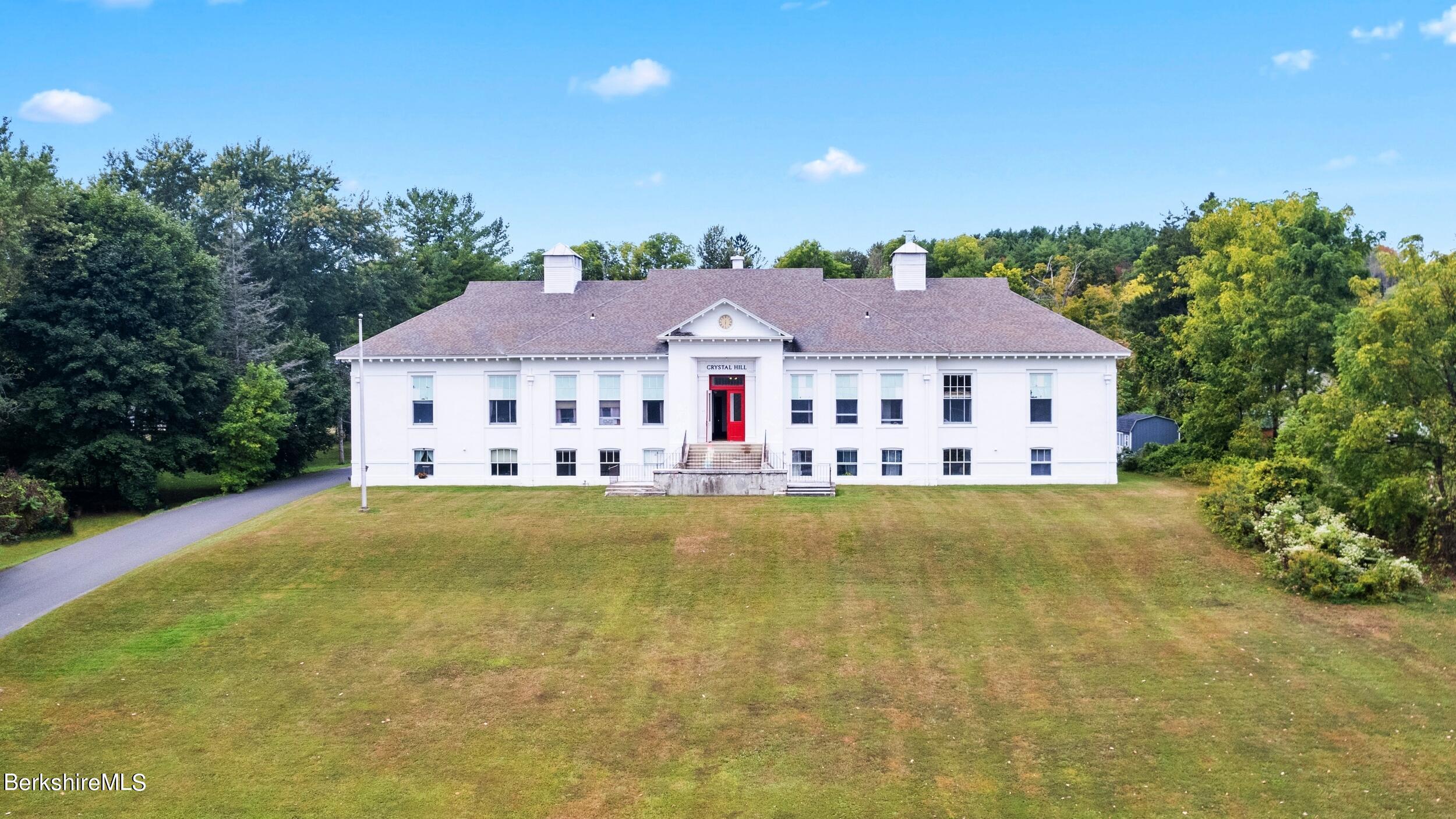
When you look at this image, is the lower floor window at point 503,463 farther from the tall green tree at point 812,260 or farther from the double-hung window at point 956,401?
the tall green tree at point 812,260

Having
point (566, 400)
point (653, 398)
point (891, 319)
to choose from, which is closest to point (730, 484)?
point (653, 398)

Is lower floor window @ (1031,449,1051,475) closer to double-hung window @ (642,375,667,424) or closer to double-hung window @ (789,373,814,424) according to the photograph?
double-hung window @ (789,373,814,424)

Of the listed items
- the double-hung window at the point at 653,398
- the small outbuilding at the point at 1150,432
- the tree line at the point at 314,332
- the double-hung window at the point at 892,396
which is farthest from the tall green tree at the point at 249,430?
the small outbuilding at the point at 1150,432

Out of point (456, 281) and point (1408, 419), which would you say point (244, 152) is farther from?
point (1408, 419)

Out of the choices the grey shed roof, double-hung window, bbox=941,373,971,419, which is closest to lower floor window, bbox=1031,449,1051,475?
double-hung window, bbox=941,373,971,419

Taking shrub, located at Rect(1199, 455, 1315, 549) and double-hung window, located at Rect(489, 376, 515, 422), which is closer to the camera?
shrub, located at Rect(1199, 455, 1315, 549)

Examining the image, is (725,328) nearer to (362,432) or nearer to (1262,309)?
(362,432)

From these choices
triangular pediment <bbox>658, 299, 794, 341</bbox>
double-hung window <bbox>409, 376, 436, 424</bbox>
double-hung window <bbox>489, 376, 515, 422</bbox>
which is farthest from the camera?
double-hung window <bbox>409, 376, 436, 424</bbox>
